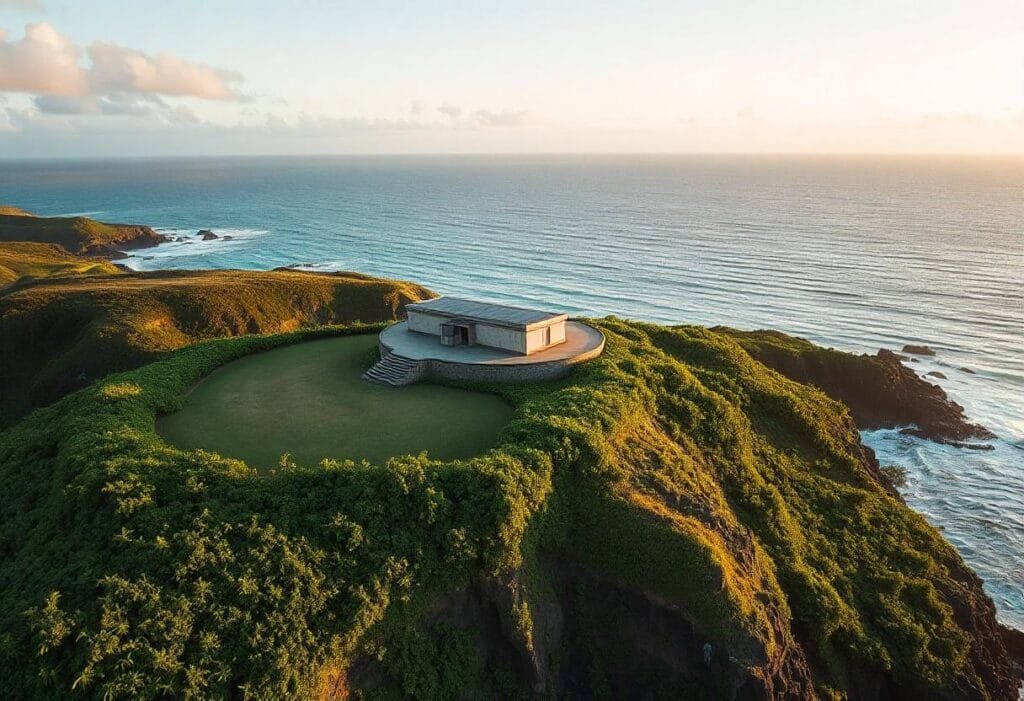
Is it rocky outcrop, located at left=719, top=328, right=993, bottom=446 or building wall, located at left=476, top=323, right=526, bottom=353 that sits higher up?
building wall, located at left=476, top=323, right=526, bottom=353

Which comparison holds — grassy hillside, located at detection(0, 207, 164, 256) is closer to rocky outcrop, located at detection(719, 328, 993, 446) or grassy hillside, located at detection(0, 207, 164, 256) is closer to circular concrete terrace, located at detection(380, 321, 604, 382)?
circular concrete terrace, located at detection(380, 321, 604, 382)

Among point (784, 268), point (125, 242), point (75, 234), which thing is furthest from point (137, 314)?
point (125, 242)

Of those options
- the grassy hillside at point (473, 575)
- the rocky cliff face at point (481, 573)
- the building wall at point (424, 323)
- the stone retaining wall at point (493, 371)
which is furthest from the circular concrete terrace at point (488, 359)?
the rocky cliff face at point (481, 573)

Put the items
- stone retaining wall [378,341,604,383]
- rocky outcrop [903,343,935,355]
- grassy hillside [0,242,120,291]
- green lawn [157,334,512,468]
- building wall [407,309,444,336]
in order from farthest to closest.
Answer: grassy hillside [0,242,120,291] < rocky outcrop [903,343,935,355] < building wall [407,309,444,336] < stone retaining wall [378,341,604,383] < green lawn [157,334,512,468]

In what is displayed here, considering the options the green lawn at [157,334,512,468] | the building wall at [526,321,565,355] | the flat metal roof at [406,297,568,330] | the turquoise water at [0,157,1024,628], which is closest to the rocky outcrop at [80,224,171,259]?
the turquoise water at [0,157,1024,628]

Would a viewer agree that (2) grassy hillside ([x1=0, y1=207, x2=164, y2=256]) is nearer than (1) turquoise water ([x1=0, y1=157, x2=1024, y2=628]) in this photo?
No

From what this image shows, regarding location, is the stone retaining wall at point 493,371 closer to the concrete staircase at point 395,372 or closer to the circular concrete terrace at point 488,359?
the circular concrete terrace at point 488,359

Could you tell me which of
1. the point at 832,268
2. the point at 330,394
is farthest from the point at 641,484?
the point at 832,268
